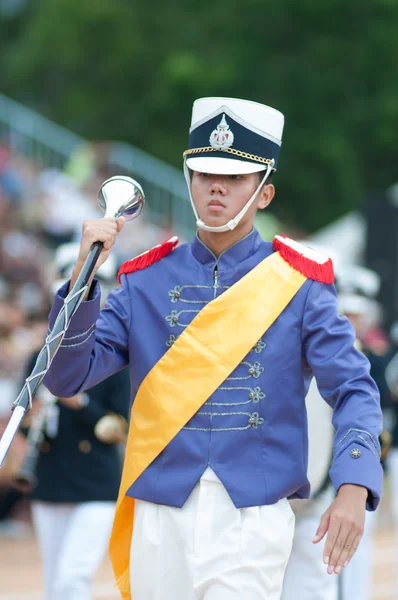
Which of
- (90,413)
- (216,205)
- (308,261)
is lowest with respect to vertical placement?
(90,413)

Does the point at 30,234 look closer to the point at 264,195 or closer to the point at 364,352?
the point at 364,352

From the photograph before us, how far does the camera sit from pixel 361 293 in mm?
8102

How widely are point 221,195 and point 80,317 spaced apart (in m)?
0.62

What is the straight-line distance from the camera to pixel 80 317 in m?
3.91

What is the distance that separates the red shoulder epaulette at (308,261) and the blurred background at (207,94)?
12.0m

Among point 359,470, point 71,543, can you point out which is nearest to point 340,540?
point 359,470

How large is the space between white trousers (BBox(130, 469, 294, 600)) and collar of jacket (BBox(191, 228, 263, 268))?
2.31 ft

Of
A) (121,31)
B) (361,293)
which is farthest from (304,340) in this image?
(121,31)

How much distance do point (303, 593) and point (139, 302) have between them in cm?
180

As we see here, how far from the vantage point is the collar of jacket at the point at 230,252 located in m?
4.23

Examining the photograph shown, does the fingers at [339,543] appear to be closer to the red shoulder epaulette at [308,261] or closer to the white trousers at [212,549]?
the white trousers at [212,549]

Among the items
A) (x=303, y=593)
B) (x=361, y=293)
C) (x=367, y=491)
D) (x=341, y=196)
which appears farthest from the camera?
(x=341, y=196)

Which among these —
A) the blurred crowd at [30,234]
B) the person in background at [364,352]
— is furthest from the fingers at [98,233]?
the blurred crowd at [30,234]

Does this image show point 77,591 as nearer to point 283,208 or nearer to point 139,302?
point 139,302
